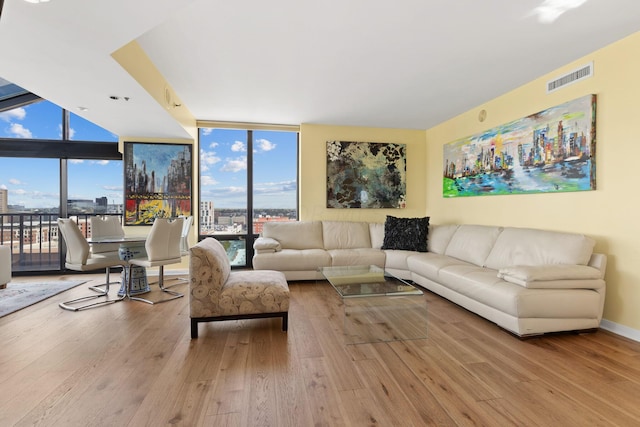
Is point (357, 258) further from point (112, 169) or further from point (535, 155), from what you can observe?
point (112, 169)

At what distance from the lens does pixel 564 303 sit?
91.4 inches

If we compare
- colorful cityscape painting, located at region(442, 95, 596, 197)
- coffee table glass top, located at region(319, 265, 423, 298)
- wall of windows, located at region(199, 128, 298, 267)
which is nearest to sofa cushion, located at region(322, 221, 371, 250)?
wall of windows, located at region(199, 128, 298, 267)

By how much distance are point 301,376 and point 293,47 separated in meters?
2.62

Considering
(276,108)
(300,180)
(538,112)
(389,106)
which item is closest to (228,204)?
(300,180)

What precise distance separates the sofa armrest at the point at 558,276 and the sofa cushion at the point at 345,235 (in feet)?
8.28

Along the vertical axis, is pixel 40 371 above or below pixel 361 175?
below

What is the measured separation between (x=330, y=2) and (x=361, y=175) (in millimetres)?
3218

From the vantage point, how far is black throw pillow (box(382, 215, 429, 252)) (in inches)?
170

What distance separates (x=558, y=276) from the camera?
91.6 inches

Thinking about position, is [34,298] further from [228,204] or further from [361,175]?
[361,175]

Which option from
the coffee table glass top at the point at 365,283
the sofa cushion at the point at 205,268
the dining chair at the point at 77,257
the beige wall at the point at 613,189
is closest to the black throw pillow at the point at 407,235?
the coffee table glass top at the point at 365,283

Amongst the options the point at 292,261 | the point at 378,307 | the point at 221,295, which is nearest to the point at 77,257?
the point at 221,295

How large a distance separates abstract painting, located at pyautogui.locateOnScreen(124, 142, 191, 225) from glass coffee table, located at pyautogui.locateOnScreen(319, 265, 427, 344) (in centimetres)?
286

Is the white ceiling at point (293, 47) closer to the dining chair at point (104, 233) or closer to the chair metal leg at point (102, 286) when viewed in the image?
the dining chair at point (104, 233)
